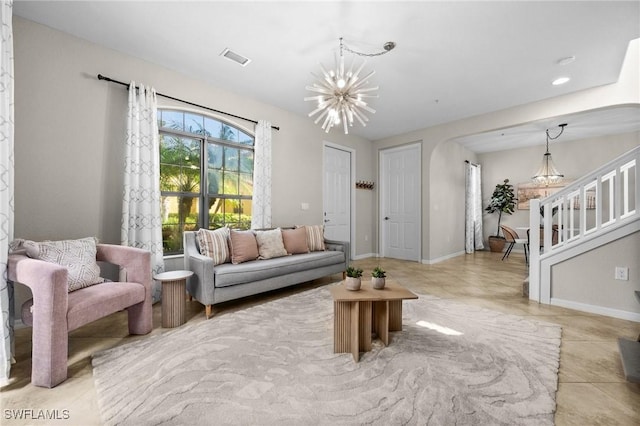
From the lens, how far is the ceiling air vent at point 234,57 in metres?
2.87

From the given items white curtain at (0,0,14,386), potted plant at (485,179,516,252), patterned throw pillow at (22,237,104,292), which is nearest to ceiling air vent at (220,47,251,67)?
white curtain at (0,0,14,386)

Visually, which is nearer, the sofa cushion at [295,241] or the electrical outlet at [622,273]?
the electrical outlet at [622,273]

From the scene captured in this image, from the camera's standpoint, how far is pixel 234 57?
9.81 feet

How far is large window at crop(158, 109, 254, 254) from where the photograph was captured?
3322 mm

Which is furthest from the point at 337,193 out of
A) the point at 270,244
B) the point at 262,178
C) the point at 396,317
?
the point at 396,317

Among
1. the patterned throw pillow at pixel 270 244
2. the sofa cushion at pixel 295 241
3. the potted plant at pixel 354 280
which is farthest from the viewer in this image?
the sofa cushion at pixel 295 241

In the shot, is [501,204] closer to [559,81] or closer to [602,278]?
[559,81]

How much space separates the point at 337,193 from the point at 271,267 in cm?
282

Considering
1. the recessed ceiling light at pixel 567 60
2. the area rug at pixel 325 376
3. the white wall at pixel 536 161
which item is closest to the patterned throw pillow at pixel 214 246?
the area rug at pixel 325 376

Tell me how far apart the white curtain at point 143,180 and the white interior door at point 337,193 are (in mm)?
2977

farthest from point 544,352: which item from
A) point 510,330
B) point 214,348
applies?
point 214,348

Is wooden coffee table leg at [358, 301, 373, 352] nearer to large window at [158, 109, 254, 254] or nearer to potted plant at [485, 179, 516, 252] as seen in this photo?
large window at [158, 109, 254, 254]

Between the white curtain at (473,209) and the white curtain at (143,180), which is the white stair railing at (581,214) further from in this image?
the white curtain at (143,180)

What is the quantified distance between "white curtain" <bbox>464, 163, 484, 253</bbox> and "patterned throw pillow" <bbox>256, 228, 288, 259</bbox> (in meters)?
5.42
